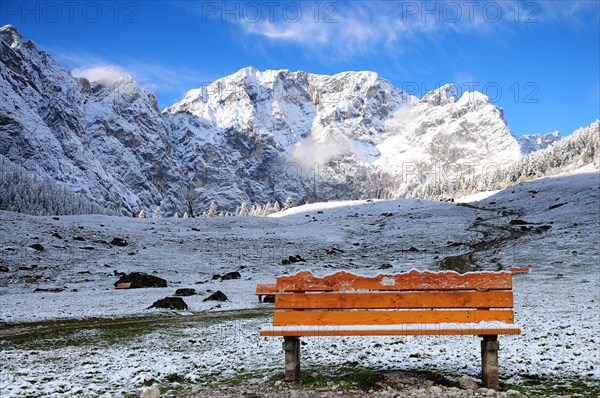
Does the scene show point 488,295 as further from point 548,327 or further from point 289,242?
point 289,242

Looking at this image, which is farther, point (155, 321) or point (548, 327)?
point (155, 321)

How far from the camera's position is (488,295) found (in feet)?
27.1

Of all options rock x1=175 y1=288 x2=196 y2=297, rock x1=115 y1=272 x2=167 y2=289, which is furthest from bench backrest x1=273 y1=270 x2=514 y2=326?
rock x1=115 y1=272 x2=167 y2=289

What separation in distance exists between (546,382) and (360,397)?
138 inches

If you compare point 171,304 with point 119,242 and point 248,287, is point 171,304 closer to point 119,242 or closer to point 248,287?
point 248,287

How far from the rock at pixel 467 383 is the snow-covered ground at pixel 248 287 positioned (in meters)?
0.75

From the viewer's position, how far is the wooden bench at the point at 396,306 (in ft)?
26.7

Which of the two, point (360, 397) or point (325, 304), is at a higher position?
point (325, 304)

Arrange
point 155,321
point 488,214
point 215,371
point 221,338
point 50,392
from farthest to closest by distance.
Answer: point 488,214 < point 155,321 < point 221,338 < point 215,371 < point 50,392

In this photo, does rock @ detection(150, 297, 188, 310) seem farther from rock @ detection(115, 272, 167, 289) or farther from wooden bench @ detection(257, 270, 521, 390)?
wooden bench @ detection(257, 270, 521, 390)

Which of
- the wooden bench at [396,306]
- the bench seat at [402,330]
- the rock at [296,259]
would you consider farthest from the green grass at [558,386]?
the rock at [296,259]

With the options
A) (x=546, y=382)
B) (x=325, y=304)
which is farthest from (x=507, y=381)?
(x=325, y=304)

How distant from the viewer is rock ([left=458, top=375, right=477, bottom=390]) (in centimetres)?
795

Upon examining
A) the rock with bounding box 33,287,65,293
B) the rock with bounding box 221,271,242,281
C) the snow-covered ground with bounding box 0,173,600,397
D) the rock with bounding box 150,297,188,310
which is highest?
the snow-covered ground with bounding box 0,173,600,397
